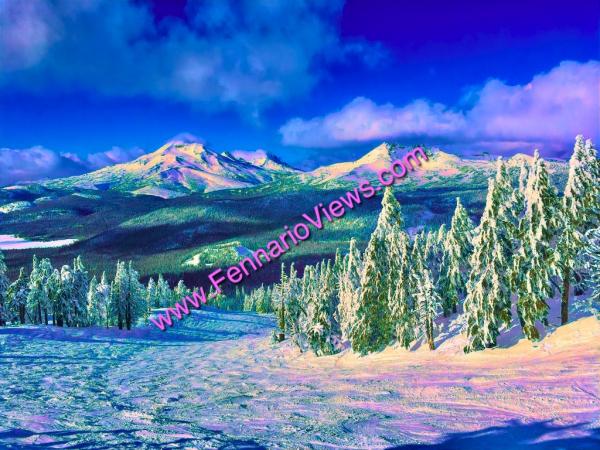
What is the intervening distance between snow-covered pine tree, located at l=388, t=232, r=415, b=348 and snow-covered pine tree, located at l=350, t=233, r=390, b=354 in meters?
1.43

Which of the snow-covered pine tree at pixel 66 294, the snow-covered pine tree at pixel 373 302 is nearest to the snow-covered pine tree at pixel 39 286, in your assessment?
the snow-covered pine tree at pixel 66 294

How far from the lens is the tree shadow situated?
11.3 metres

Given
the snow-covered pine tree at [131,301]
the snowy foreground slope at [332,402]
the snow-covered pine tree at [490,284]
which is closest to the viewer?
the snowy foreground slope at [332,402]

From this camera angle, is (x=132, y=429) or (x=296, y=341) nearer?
(x=132, y=429)

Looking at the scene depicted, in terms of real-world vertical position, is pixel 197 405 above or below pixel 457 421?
below

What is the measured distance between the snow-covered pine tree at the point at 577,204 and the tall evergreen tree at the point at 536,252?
0.57 meters

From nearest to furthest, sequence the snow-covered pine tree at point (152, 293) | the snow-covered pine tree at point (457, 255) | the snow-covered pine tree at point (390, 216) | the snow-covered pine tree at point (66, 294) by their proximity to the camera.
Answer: the snow-covered pine tree at point (390, 216) < the snow-covered pine tree at point (457, 255) < the snow-covered pine tree at point (66, 294) < the snow-covered pine tree at point (152, 293)

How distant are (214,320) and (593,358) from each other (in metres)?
84.9

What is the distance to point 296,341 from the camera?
165 ft

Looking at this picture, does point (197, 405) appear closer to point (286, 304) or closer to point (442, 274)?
point (442, 274)

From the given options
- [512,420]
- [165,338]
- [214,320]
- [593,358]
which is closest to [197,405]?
[512,420]

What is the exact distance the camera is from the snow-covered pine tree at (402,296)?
35.7 meters

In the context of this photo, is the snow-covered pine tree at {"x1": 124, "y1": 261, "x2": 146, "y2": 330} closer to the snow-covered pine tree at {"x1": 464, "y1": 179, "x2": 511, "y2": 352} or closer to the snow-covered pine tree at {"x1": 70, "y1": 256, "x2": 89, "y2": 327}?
the snow-covered pine tree at {"x1": 70, "y1": 256, "x2": 89, "y2": 327}

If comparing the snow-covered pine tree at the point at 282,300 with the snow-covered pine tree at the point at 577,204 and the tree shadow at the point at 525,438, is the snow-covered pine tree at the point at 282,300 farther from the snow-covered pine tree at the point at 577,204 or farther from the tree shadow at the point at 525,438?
the tree shadow at the point at 525,438
